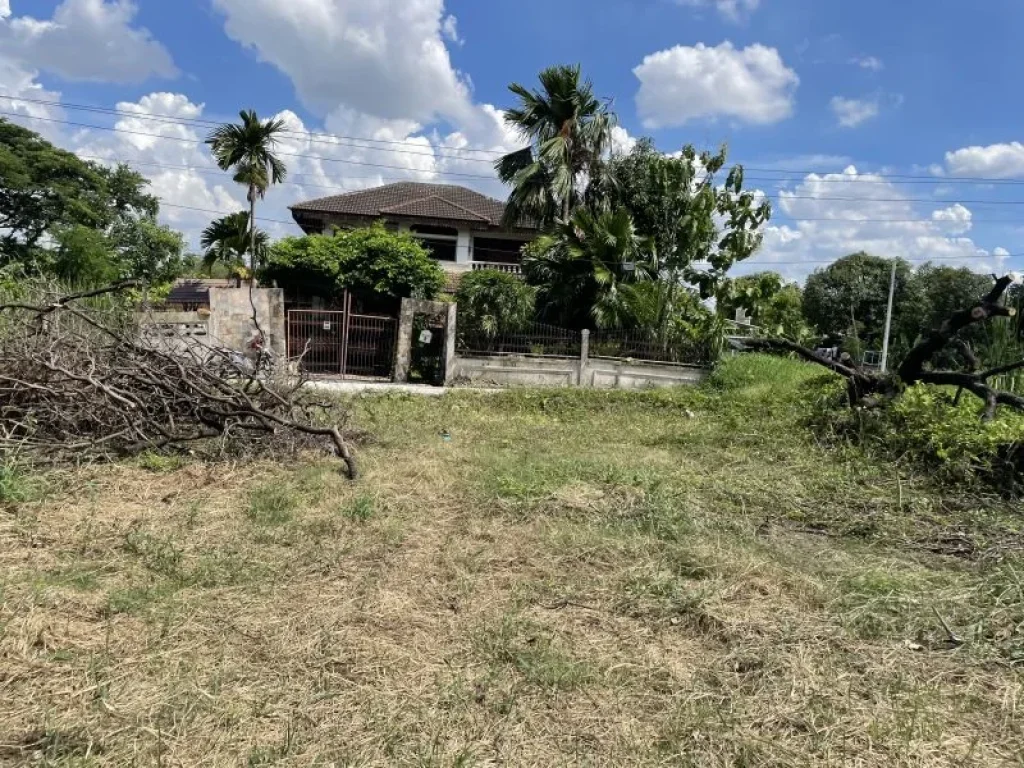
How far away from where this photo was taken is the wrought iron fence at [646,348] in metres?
15.2

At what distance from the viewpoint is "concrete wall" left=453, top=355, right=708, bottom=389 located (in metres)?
14.7

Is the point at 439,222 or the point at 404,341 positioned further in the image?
the point at 439,222

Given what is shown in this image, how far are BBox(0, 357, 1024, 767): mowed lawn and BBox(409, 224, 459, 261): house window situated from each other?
19.2 meters

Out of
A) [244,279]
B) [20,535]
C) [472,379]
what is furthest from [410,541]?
[244,279]

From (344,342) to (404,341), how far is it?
4.39 ft

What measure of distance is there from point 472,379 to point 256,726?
12.4 m

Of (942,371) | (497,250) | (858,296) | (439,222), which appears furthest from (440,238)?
(858,296)

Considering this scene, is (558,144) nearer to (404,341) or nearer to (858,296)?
(404,341)

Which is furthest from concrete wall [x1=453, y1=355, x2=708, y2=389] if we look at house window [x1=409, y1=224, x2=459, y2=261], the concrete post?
house window [x1=409, y1=224, x2=459, y2=261]

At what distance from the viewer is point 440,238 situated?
80.2 ft

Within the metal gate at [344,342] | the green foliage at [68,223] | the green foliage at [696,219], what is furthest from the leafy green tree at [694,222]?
the green foliage at [68,223]

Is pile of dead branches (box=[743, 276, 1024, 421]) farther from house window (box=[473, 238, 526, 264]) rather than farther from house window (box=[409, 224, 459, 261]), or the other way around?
house window (box=[473, 238, 526, 264])

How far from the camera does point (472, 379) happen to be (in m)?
14.7

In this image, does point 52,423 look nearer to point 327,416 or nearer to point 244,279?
point 327,416
